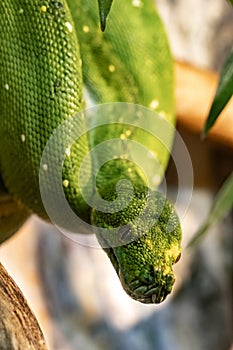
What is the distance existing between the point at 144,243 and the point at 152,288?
58 mm

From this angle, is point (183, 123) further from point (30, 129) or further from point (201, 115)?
point (30, 129)

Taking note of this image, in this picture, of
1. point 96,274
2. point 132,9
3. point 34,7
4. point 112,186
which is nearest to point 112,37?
point 132,9

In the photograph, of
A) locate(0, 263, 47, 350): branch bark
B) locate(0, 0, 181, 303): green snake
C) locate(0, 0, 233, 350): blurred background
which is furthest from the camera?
locate(0, 0, 233, 350): blurred background

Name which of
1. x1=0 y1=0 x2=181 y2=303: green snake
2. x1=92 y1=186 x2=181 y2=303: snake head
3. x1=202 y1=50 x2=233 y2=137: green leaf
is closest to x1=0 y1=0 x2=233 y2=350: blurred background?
x1=0 y1=0 x2=181 y2=303: green snake

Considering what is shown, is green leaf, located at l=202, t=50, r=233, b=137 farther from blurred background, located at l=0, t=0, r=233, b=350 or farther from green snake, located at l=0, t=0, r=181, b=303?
blurred background, located at l=0, t=0, r=233, b=350

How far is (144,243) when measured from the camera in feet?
3.27

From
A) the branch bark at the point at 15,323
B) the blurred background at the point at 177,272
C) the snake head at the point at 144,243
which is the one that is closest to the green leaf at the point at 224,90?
the snake head at the point at 144,243

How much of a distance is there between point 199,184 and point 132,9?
0.80 metres

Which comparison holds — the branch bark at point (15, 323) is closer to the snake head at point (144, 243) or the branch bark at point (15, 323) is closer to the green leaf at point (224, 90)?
the snake head at point (144, 243)

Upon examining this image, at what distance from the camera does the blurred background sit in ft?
7.10

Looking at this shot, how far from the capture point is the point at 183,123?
1.61 metres

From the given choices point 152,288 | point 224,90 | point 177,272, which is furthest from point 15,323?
point 177,272

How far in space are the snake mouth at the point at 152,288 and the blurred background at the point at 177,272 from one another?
2.97 ft

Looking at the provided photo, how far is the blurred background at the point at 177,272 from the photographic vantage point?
2.16m
